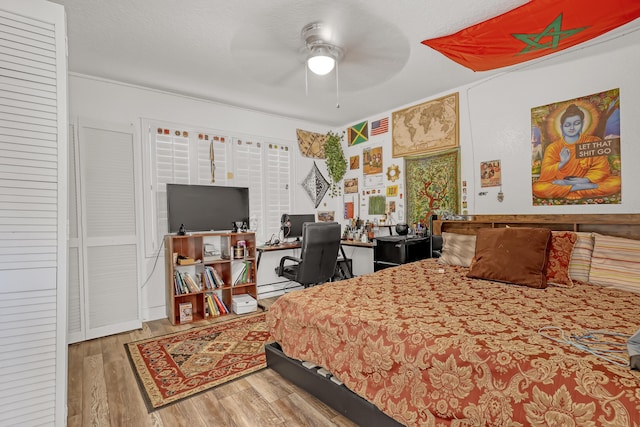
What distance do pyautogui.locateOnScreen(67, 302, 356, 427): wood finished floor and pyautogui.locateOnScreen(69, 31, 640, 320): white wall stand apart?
4.43ft

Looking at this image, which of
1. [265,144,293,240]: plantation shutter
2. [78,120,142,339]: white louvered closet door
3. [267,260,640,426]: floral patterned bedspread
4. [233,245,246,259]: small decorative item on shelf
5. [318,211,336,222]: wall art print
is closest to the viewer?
[267,260,640,426]: floral patterned bedspread

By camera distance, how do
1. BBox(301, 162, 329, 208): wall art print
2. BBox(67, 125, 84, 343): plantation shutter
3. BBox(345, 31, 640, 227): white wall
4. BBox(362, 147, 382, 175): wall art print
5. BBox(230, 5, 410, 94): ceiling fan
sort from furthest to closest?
1. BBox(301, 162, 329, 208): wall art print
2. BBox(362, 147, 382, 175): wall art print
3. BBox(67, 125, 84, 343): plantation shutter
4. BBox(345, 31, 640, 227): white wall
5. BBox(230, 5, 410, 94): ceiling fan

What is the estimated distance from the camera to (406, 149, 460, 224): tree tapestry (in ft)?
12.3

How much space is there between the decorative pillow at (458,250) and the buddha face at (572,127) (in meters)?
1.29

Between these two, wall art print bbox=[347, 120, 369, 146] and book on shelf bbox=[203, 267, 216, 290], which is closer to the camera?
book on shelf bbox=[203, 267, 216, 290]

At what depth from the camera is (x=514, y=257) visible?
2357mm

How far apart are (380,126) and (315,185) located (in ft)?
4.53

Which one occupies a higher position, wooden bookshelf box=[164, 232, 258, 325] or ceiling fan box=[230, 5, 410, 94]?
ceiling fan box=[230, 5, 410, 94]

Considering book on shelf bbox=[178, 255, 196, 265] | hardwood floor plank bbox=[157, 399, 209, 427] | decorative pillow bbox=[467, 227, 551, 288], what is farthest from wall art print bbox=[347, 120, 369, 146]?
hardwood floor plank bbox=[157, 399, 209, 427]

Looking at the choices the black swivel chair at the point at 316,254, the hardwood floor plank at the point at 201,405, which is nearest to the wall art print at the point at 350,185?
the black swivel chair at the point at 316,254

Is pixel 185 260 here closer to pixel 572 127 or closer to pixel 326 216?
pixel 326 216

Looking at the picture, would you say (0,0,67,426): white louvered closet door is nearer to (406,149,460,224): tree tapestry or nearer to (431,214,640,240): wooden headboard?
(431,214,640,240): wooden headboard

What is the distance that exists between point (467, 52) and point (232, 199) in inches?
117

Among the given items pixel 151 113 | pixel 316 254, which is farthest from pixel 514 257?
pixel 151 113
